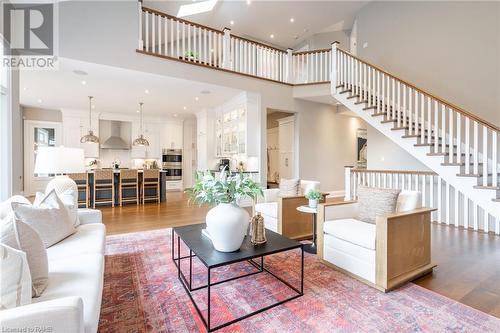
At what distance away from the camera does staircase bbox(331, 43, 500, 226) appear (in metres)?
3.48

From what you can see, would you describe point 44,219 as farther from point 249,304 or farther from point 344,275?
point 344,275

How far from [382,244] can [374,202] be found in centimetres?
59

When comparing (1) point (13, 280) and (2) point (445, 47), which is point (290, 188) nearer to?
(1) point (13, 280)

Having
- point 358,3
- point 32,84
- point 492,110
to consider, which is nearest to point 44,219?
point 32,84

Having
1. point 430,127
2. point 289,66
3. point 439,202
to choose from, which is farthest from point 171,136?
point 439,202

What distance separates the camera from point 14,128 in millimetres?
3352

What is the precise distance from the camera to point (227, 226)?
6.05 feet

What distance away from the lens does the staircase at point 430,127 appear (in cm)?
348

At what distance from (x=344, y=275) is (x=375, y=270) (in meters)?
0.35

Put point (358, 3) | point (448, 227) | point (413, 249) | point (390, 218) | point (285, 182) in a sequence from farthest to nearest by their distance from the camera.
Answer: point (358, 3), point (448, 227), point (285, 182), point (413, 249), point (390, 218)

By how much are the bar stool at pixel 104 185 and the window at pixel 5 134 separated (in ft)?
8.77
